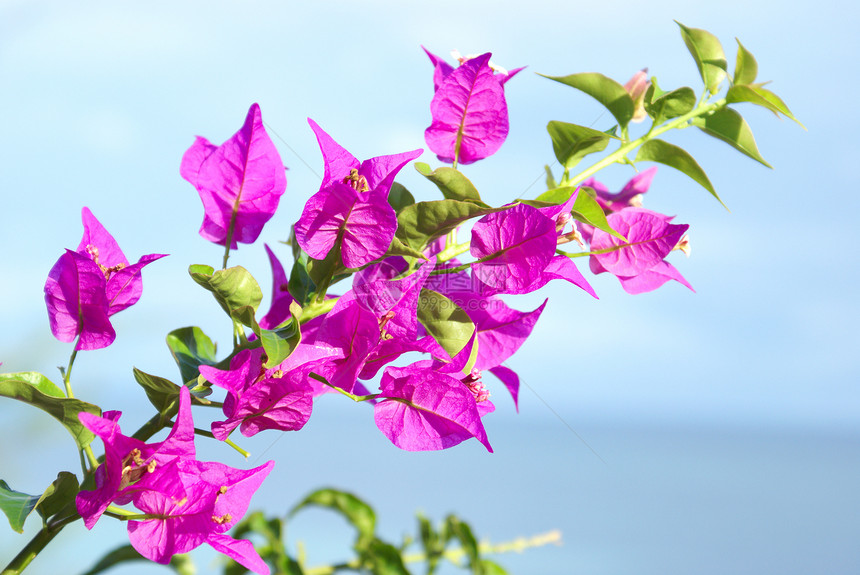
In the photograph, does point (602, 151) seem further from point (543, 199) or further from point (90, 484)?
point (90, 484)

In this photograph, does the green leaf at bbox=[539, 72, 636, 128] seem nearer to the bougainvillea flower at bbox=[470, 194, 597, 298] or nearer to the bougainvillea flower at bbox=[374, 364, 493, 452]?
the bougainvillea flower at bbox=[470, 194, 597, 298]

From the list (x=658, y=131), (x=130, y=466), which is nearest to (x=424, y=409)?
(x=130, y=466)

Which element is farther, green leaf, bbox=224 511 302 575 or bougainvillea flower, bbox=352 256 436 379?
green leaf, bbox=224 511 302 575

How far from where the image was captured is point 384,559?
65 centimetres

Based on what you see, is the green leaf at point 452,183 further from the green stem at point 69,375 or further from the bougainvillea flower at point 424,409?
the green stem at point 69,375

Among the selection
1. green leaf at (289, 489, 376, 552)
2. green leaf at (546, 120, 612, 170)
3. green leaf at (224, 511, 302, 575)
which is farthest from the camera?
green leaf at (289, 489, 376, 552)

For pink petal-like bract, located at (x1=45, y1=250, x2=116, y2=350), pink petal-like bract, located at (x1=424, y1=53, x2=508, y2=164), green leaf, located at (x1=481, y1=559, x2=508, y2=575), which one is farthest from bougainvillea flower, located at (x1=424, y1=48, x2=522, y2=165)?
green leaf, located at (x1=481, y1=559, x2=508, y2=575)

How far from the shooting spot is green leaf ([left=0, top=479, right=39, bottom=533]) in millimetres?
341

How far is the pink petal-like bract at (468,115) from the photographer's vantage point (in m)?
0.42

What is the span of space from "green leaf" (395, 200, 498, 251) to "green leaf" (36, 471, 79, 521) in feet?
0.73

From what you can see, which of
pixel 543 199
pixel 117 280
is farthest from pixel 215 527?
pixel 543 199

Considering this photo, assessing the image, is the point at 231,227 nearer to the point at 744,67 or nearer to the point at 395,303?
the point at 395,303

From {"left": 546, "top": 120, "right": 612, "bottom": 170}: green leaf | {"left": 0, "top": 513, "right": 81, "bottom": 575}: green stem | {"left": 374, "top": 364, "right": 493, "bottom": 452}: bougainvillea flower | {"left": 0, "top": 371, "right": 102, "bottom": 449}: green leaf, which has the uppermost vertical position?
{"left": 546, "top": 120, "right": 612, "bottom": 170}: green leaf

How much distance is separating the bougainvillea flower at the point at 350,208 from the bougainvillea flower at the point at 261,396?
65 mm
